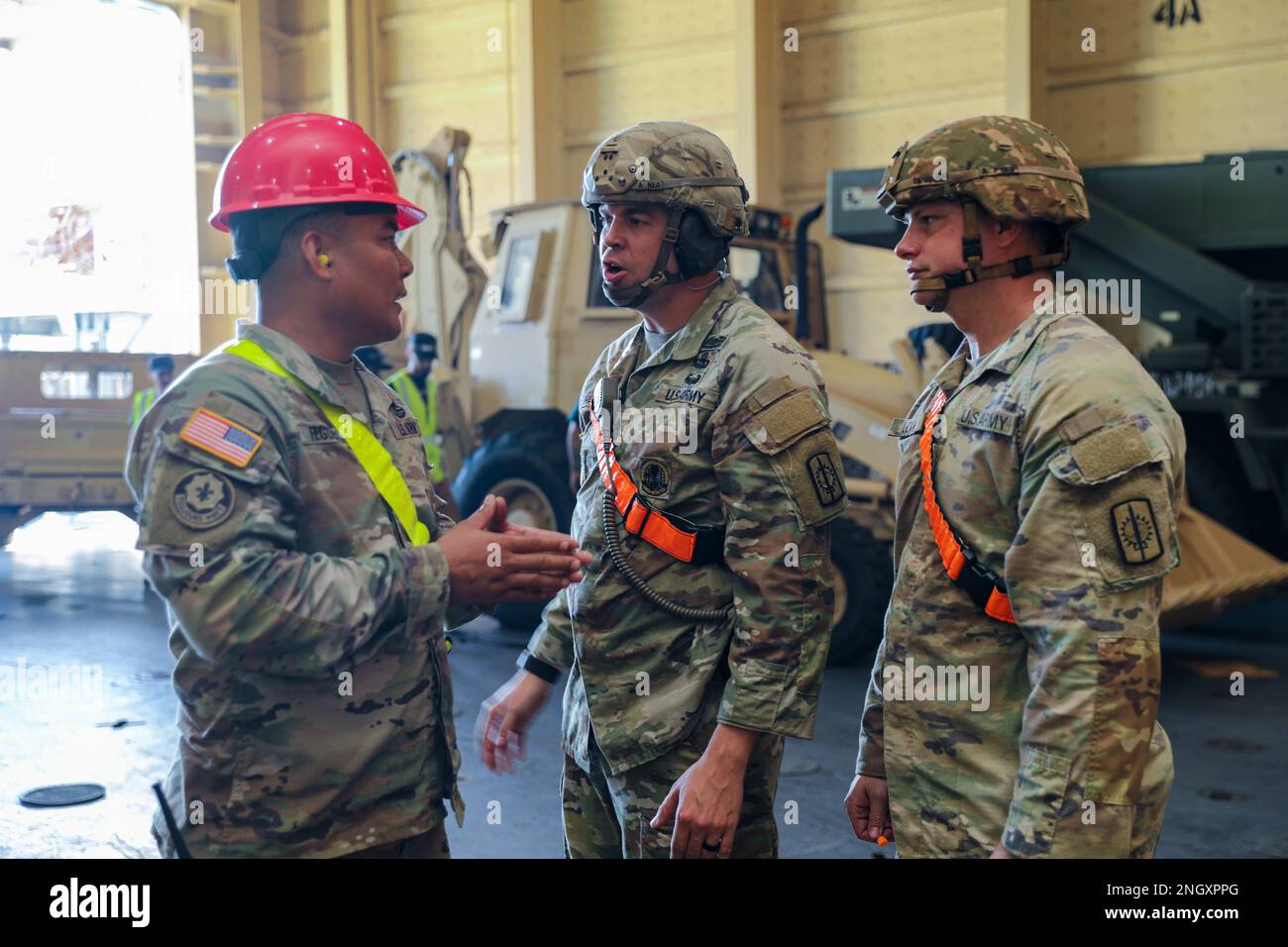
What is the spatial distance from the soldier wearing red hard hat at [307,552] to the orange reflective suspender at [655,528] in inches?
9.8

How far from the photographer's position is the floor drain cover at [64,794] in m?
4.33

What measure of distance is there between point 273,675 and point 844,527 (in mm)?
4545

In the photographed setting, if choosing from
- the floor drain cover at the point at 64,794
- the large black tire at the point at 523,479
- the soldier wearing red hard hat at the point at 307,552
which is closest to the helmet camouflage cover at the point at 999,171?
the soldier wearing red hard hat at the point at 307,552

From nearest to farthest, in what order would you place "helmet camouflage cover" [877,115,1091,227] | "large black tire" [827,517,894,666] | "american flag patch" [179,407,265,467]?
"american flag patch" [179,407,265,467], "helmet camouflage cover" [877,115,1091,227], "large black tire" [827,517,894,666]

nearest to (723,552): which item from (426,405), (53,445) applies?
(426,405)

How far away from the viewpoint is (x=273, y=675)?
5.71 feet

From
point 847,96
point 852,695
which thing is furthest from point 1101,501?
point 847,96

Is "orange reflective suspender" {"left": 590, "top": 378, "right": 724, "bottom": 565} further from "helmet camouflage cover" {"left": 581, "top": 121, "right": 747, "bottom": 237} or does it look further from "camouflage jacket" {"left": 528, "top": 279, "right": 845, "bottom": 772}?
"helmet camouflage cover" {"left": 581, "top": 121, "right": 747, "bottom": 237}

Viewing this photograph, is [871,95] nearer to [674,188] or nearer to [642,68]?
[642,68]

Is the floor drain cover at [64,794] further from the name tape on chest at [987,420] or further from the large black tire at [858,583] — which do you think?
the name tape on chest at [987,420]

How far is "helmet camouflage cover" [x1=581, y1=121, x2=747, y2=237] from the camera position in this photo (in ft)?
7.01

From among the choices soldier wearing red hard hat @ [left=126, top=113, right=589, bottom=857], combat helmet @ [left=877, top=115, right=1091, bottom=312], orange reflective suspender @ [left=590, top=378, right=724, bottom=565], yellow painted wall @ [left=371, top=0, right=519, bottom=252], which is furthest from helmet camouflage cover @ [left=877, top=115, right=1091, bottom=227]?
yellow painted wall @ [left=371, top=0, right=519, bottom=252]

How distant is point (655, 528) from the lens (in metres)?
2.10

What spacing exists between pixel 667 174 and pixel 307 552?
881 mm
